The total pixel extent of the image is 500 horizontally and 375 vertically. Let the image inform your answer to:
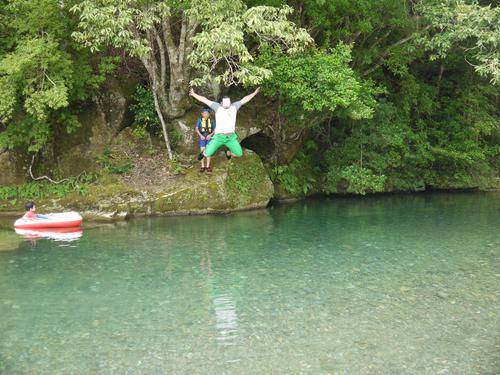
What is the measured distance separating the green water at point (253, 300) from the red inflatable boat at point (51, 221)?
435 mm

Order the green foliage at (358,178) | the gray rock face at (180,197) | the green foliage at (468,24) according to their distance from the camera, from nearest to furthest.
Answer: the green foliage at (468,24)
the gray rock face at (180,197)
the green foliage at (358,178)

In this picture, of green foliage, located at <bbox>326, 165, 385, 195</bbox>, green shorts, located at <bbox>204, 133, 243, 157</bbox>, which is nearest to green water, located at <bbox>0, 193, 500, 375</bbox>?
green shorts, located at <bbox>204, 133, 243, 157</bbox>

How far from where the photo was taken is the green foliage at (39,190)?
1630 cm

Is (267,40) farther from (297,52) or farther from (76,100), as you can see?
(76,100)

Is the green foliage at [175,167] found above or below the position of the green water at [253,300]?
above

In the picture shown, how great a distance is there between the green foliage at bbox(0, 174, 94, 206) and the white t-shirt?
15.4 ft

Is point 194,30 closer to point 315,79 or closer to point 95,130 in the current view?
point 315,79

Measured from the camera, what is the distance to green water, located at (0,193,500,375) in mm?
6773

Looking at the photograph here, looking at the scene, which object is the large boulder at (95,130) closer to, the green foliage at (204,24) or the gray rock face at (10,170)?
the gray rock face at (10,170)

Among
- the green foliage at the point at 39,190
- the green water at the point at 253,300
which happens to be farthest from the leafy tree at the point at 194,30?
the green water at the point at 253,300

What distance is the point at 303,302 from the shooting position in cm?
880

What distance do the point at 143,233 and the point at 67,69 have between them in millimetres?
5252

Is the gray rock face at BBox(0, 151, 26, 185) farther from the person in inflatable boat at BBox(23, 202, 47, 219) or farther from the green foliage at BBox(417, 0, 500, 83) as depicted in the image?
the green foliage at BBox(417, 0, 500, 83)

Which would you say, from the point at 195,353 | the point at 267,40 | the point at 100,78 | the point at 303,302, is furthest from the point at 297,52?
the point at 195,353
